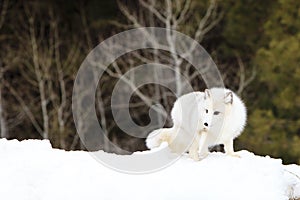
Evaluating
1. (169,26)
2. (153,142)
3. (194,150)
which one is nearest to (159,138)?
(153,142)

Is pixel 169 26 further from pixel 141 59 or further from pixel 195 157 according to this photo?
pixel 195 157

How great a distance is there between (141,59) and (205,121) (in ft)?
36.1

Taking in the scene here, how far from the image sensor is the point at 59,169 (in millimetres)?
4074

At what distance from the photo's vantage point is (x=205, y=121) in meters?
4.23

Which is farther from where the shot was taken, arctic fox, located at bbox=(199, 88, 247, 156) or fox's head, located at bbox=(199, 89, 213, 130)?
arctic fox, located at bbox=(199, 88, 247, 156)

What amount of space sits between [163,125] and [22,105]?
4178 mm

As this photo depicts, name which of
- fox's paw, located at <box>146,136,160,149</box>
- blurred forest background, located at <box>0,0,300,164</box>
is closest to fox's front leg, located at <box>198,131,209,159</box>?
fox's paw, located at <box>146,136,160,149</box>

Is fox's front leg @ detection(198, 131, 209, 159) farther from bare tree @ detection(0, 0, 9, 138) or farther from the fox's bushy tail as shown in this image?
bare tree @ detection(0, 0, 9, 138)

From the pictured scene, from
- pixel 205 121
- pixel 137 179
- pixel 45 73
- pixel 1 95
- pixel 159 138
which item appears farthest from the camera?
pixel 1 95

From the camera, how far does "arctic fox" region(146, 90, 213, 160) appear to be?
4.28 m

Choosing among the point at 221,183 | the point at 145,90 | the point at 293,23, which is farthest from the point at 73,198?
the point at 145,90

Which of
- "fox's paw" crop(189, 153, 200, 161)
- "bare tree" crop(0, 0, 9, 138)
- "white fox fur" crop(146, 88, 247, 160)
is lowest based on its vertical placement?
"bare tree" crop(0, 0, 9, 138)

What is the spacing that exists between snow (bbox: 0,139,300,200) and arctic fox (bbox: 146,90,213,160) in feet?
0.43

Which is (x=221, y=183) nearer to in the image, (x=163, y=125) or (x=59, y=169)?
(x=59, y=169)
